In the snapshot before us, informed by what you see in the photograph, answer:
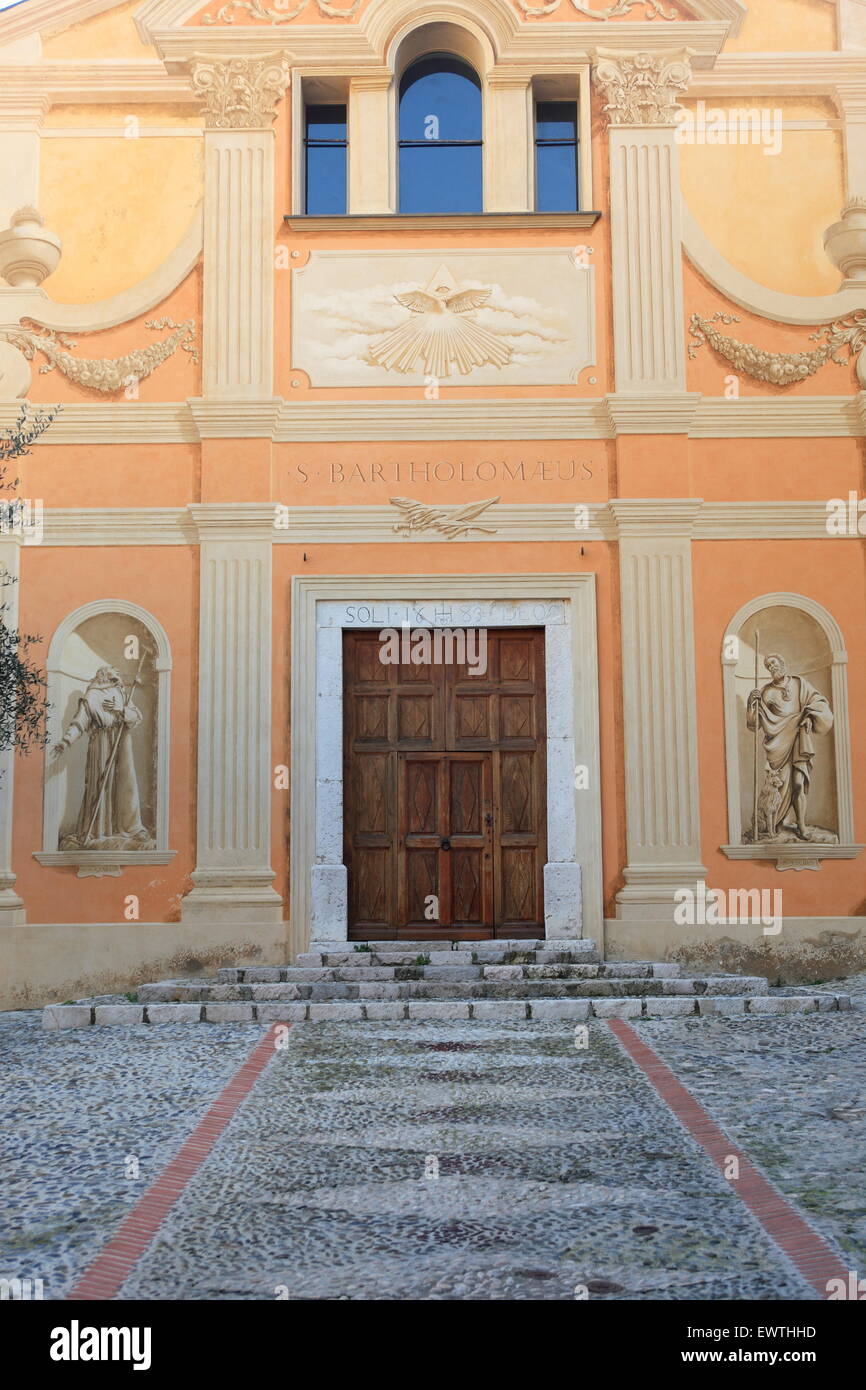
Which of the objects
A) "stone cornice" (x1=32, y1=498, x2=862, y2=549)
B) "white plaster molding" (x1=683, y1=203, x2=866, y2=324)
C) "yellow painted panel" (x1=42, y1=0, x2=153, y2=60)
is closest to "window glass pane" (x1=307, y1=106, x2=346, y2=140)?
"yellow painted panel" (x1=42, y1=0, x2=153, y2=60)

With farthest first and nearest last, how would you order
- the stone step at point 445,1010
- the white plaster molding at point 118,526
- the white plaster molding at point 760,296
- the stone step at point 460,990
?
1. the white plaster molding at point 760,296
2. the white plaster molding at point 118,526
3. the stone step at point 460,990
4. the stone step at point 445,1010

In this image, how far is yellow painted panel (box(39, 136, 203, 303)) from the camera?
11180 millimetres

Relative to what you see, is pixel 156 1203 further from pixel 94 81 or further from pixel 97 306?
pixel 94 81

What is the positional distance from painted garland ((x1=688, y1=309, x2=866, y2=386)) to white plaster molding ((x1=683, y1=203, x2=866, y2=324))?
4.5 inches

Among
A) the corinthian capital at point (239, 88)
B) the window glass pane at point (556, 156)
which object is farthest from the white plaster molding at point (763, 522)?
the corinthian capital at point (239, 88)

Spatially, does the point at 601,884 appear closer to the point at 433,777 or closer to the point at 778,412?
the point at 433,777

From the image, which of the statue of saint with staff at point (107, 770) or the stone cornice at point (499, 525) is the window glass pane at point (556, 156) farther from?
the statue of saint with staff at point (107, 770)

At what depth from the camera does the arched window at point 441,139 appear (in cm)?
1148

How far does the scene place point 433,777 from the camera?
35.1ft

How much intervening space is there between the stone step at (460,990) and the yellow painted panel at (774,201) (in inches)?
235

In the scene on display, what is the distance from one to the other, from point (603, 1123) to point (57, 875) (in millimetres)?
5970

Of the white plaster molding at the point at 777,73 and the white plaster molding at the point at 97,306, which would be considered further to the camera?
the white plaster molding at the point at 777,73

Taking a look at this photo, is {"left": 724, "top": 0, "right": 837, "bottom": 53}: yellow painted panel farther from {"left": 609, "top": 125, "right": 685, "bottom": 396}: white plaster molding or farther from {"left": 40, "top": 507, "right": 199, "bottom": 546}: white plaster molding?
{"left": 40, "top": 507, "right": 199, "bottom": 546}: white plaster molding

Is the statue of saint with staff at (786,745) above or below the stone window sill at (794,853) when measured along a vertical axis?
above
